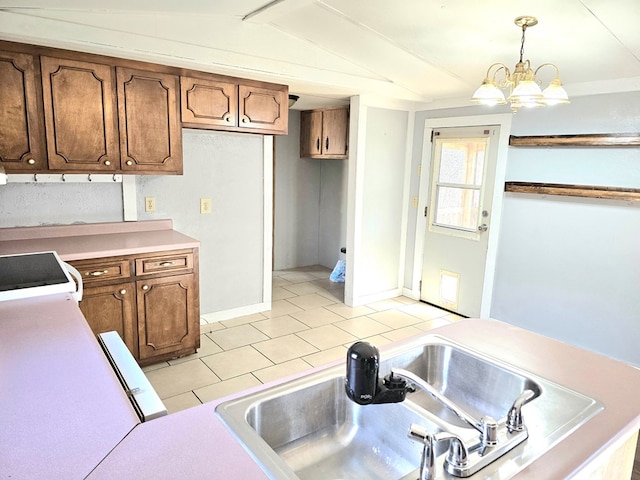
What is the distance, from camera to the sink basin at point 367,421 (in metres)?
1.07

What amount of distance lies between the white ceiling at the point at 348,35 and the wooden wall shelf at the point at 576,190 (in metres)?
0.68

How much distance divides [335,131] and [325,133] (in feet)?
0.59

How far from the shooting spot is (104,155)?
286 cm

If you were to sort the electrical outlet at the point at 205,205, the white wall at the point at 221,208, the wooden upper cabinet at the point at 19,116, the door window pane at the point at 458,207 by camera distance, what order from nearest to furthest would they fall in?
1. the wooden upper cabinet at the point at 19,116
2. the white wall at the point at 221,208
3. the electrical outlet at the point at 205,205
4. the door window pane at the point at 458,207

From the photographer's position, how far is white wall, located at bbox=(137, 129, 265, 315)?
353 centimetres

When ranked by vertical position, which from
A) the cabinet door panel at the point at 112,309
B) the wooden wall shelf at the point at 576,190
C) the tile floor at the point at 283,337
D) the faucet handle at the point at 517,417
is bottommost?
the tile floor at the point at 283,337

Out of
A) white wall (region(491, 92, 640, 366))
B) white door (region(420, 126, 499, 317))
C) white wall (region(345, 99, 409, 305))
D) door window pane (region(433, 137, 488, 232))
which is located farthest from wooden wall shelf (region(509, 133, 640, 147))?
white wall (region(345, 99, 409, 305))

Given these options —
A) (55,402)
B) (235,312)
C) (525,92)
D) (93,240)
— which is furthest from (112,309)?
(525,92)

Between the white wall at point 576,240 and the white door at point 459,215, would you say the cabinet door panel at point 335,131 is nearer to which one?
the white door at point 459,215

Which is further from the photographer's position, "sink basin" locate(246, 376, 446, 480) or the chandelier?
the chandelier

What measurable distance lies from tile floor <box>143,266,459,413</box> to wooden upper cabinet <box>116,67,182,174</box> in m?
1.40

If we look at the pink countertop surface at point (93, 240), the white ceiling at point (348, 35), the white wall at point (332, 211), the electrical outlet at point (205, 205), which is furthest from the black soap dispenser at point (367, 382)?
the white wall at point (332, 211)

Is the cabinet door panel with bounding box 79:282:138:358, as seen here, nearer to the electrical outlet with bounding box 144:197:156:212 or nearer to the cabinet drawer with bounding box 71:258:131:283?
the cabinet drawer with bounding box 71:258:131:283

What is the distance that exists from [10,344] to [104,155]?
1.76 meters
